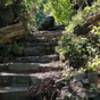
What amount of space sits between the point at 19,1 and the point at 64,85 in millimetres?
5753

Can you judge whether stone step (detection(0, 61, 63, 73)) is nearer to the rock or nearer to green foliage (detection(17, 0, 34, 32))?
green foliage (detection(17, 0, 34, 32))

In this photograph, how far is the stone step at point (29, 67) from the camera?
27.8ft

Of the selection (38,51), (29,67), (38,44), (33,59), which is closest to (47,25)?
(38,44)

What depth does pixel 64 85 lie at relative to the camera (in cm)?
662

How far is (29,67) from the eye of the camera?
8.66 metres

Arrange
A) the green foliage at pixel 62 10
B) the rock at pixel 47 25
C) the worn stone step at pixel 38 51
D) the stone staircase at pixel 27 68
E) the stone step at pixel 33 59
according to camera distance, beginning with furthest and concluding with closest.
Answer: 1. the rock at pixel 47 25
2. the green foliage at pixel 62 10
3. the worn stone step at pixel 38 51
4. the stone step at pixel 33 59
5. the stone staircase at pixel 27 68

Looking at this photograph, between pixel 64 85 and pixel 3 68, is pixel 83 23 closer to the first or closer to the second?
pixel 3 68

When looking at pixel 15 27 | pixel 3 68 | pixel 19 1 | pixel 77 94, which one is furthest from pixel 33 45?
pixel 77 94

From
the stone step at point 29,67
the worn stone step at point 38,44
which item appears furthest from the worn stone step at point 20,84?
the worn stone step at point 38,44

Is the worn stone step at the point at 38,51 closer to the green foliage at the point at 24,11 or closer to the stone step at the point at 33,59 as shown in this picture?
the stone step at the point at 33,59

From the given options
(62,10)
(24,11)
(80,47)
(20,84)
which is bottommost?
(20,84)

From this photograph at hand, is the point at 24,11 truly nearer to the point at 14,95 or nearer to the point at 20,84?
the point at 20,84

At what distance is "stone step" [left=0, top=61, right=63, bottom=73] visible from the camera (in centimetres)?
848

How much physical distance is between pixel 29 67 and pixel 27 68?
6 cm
